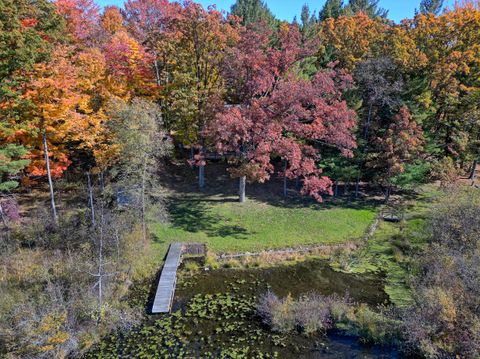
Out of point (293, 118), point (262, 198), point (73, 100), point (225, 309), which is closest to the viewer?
point (225, 309)

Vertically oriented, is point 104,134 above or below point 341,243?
above

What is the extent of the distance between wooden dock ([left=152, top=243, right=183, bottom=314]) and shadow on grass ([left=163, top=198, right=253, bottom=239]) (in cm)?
243

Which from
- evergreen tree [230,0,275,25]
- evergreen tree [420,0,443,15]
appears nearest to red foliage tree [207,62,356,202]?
evergreen tree [420,0,443,15]

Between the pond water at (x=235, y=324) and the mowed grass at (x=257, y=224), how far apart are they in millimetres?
2866

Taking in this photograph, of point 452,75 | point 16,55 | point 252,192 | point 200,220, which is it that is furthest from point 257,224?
point 452,75

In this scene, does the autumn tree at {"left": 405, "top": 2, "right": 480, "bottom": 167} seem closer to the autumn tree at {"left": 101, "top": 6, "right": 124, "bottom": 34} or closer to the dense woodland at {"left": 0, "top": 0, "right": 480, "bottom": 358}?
the dense woodland at {"left": 0, "top": 0, "right": 480, "bottom": 358}

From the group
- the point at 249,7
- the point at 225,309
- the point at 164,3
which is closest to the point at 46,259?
the point at 225,309

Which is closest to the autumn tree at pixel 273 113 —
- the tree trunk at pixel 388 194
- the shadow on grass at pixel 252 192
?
the shadow on grass at pixel 252 192

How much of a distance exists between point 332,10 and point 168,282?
53560 mm

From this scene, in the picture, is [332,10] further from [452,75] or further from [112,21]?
[112,21]

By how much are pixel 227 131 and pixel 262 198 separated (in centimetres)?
786

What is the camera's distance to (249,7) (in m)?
54.3

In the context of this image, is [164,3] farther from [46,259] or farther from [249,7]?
[46,259]

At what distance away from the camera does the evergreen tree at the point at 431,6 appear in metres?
35.9
